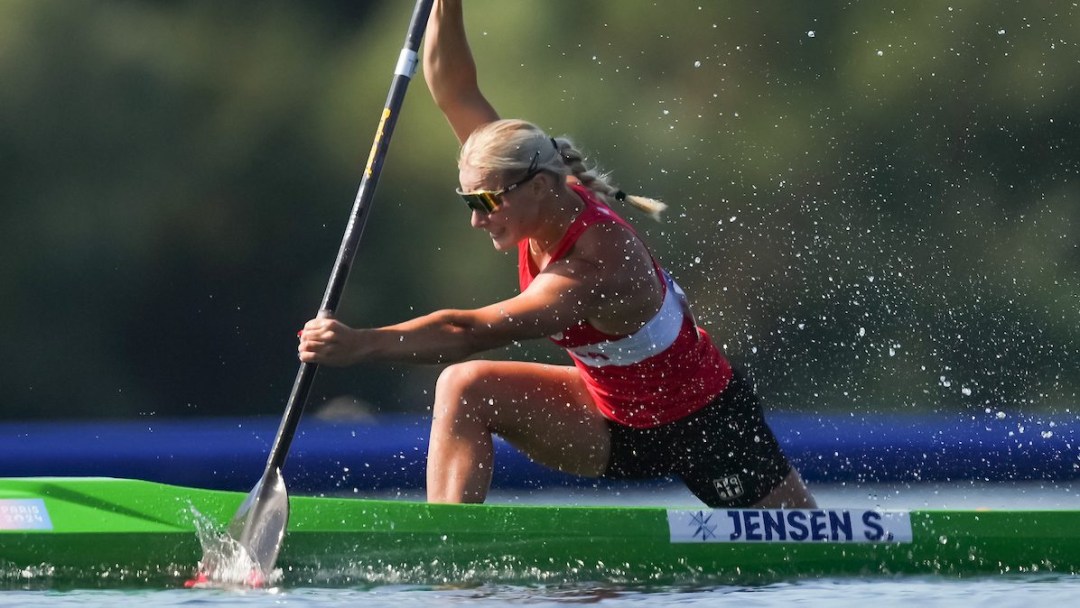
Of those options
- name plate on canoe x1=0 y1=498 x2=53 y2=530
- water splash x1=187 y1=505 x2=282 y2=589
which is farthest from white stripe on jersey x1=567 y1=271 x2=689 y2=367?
name plate on canoe x1=0 y1=498 x2=53 y2=530

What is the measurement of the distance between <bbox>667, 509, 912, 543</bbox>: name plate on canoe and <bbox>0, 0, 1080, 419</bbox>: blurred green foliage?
9.63m

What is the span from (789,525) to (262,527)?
132 cm

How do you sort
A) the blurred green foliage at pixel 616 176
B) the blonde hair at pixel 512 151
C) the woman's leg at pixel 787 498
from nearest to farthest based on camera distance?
1. the blonde hair at pixel 512 151
2. the woman's leg at pixel 787 498
3. the blurred green foliage at pixel 616 176

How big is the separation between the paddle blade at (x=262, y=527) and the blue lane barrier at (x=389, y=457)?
3.73m

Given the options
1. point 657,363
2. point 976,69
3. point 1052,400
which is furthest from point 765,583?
point 976,69

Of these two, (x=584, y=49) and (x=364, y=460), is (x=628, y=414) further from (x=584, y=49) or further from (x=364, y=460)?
(x=584, y=49)

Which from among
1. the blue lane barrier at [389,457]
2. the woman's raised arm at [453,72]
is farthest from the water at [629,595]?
the blue lane barrier at [389,457]

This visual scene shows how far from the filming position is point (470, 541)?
14.9ft

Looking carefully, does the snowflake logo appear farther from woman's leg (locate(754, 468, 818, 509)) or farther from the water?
woman's leg (locate(754, 468, 818, 509))

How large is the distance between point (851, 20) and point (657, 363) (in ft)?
36.6

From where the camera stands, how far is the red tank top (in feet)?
15.2

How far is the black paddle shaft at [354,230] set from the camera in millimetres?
4750

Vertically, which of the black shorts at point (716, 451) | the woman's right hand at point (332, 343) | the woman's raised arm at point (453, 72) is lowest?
the black shorts at point (716, 451)

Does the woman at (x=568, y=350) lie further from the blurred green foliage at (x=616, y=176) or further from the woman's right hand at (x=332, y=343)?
the blurred green foliage at (x=616, y=176)
